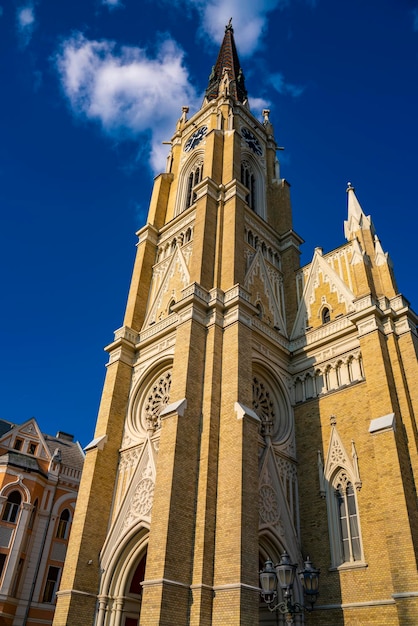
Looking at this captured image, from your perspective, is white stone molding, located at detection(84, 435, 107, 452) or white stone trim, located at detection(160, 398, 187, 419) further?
white stone molding, located at detection(84, 435, 107, 452)

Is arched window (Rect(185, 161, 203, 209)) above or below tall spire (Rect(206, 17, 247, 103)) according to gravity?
below

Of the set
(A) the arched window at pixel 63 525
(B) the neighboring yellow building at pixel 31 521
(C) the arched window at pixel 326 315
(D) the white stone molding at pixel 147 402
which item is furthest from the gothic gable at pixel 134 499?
(A) the arched window at pixel 63 525

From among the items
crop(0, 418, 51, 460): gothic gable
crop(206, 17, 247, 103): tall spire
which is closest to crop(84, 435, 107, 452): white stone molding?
crop(0, 418, 51, 460): gothic gable

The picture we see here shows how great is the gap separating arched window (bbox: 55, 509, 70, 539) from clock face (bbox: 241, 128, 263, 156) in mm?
25764

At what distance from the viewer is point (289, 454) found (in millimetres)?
21359

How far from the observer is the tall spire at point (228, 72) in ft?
133

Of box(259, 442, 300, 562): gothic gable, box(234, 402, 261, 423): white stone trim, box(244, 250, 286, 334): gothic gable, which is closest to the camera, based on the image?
box(234, 402, 261, 423): white stone trim

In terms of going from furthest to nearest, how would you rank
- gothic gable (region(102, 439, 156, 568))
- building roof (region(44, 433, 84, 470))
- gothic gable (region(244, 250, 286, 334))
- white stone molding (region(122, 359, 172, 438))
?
building roof (region(44, 433, 84, 470))
gothic gable (region(244, 250, 286, 334))
white stone molding (region(122, 359, 172, 438))
gothic gable (region(102, 439, 156, 568))

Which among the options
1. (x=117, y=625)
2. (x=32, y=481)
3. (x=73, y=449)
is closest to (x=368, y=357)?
(x=117, y=625)

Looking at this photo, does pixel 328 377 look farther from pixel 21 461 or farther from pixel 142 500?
pixel 21 461

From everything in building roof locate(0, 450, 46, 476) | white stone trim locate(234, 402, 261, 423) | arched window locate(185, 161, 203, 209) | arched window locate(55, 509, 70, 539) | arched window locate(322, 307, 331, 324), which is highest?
arched window locate(185, 161, 203, 209)

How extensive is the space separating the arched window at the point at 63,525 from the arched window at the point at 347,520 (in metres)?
17.6

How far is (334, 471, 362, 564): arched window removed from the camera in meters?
17.9

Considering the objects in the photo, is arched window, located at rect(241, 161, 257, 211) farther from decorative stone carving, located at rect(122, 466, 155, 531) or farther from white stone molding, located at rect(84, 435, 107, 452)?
decorative stone carving, located at rect(122, 466, 155, 531)
